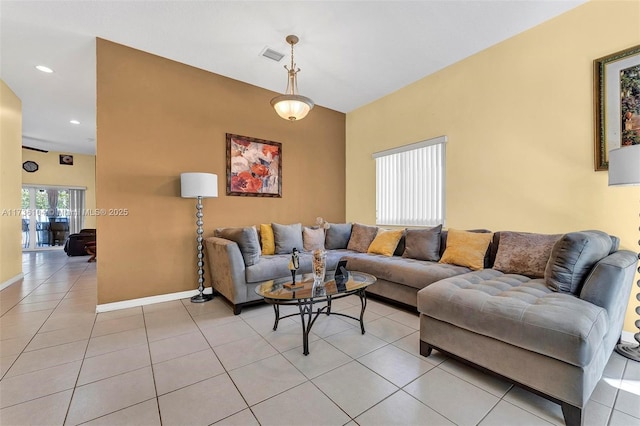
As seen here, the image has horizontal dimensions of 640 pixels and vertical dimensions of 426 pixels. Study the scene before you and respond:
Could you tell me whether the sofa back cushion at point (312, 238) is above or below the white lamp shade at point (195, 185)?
below

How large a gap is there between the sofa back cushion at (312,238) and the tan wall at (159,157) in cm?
62

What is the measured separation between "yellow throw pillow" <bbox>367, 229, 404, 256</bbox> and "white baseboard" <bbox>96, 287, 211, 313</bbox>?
89.6 inches

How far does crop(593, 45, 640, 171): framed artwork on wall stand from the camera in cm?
226

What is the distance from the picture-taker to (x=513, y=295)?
5.90ft

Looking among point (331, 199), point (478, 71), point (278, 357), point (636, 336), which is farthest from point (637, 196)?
point (331, 199)

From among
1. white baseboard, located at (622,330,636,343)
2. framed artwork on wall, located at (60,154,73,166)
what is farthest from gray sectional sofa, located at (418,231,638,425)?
framed artwork on wall, located at (60,154,73,166)

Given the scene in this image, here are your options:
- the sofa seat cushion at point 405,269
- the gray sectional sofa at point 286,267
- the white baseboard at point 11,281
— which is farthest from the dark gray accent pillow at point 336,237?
the white baseboard at point 11,281

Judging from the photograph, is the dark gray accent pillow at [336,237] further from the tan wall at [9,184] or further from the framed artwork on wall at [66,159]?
the framed artwork on wall at [66,159]

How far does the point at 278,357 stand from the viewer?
77.3 inches

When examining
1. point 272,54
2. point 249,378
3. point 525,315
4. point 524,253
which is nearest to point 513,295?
point 525,315

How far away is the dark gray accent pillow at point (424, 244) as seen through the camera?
318 cm

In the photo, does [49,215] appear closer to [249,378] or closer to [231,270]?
[231,270]

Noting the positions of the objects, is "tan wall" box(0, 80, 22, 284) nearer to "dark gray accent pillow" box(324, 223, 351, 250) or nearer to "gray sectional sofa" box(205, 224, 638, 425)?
"gray sectional sofa" box(205, 224, 638, 425)

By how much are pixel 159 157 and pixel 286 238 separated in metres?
1.87
